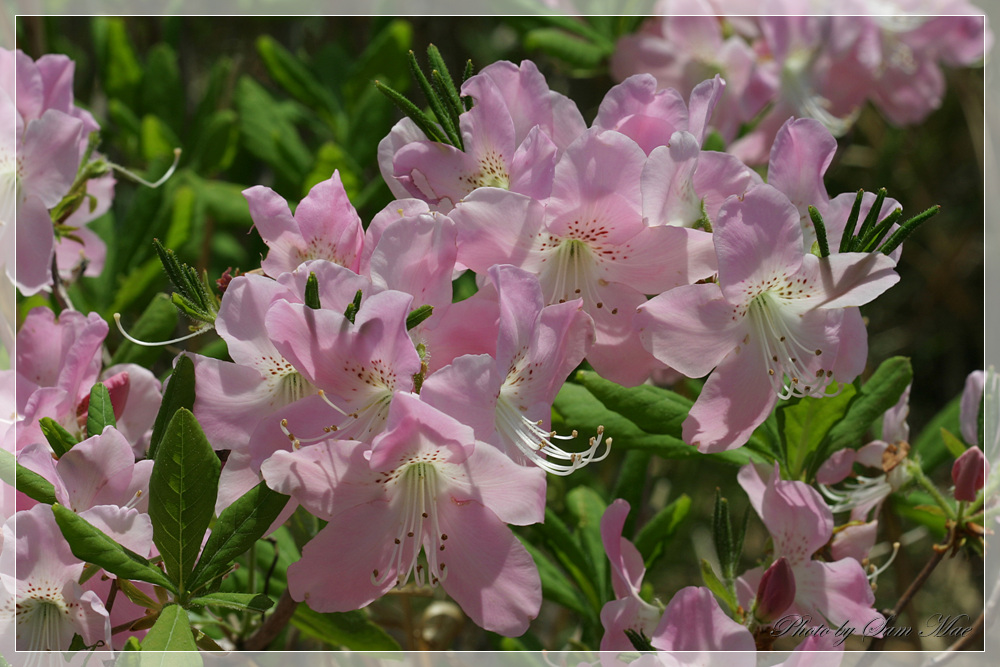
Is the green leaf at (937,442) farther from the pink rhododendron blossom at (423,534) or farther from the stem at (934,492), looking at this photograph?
the pink rhododendron blossom at (423,534)

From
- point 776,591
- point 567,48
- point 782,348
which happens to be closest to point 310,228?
point 782,348

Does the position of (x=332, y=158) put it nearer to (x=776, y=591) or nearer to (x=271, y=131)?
(x=271, y=131)

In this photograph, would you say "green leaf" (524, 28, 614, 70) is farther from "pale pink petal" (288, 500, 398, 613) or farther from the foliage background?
"pale pink petal" (288, 500, 398, 613)

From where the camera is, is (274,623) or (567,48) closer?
(274,623)

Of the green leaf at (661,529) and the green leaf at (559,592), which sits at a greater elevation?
the green leaf at (661,529)

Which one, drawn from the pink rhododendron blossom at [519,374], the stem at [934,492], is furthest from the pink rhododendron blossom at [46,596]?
the stem at [934,492]

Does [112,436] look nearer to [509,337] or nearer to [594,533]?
[509,337]
